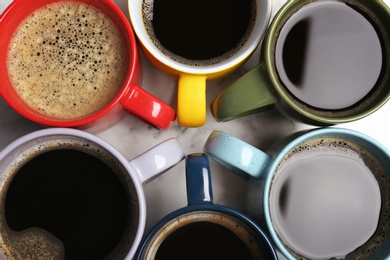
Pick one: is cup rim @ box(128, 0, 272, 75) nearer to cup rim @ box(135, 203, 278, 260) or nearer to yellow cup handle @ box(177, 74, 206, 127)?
yellow cup handle @ box(177, 74, 206, 127)

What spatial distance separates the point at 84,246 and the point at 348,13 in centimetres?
74

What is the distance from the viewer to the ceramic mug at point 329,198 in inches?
43.8

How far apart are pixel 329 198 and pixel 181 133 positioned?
354 millimetres

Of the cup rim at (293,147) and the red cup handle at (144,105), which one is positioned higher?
the red cup handle at (144,105)

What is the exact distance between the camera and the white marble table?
119 cm

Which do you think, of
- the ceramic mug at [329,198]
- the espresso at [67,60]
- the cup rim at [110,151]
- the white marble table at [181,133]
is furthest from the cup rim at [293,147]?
the espresso at [67,60]

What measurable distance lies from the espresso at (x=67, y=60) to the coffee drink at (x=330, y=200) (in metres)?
0.42

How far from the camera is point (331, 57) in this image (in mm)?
1141

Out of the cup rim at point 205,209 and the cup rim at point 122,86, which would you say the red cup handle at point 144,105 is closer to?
the cup rim at point 122,86

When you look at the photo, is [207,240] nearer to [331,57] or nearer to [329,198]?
[329,198]

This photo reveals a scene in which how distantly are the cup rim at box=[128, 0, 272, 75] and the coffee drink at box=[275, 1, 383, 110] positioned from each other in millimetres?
56

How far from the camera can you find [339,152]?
114 centimetres

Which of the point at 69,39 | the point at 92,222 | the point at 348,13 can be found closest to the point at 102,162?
the point at 92,222

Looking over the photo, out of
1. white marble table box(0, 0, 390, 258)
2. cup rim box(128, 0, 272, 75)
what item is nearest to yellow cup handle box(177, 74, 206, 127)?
cup rim box(128, 0, 272, 75)
